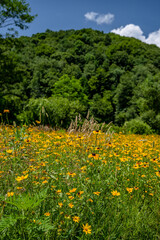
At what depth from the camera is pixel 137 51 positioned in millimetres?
46938

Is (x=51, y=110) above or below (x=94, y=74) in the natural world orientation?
below

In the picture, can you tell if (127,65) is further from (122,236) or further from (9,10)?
(122,236)

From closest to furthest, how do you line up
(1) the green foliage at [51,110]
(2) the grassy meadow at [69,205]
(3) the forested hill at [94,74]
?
1. (2) the grassy meadow at [69,205]
2. (1) the green foliage at [51,110]
3. (3) the forested hill at [94,74]

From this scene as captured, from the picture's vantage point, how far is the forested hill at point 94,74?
1162 inches

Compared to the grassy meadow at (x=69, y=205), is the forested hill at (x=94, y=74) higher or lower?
higher

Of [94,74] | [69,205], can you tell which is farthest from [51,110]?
[94,74]

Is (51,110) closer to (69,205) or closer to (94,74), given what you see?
(69,205)

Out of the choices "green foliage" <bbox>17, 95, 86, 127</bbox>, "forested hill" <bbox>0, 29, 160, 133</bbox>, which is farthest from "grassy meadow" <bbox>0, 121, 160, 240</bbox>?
"forested hill" <bbox>0, 29, 160, 133</bbox>

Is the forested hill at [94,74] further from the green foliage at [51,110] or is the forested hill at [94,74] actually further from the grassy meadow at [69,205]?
the grassy meadow at [69,205]

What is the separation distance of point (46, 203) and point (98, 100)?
3966cm

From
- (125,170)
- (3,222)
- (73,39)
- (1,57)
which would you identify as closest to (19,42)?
(1,57)

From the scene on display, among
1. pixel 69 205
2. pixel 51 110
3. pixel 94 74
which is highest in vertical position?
pixel 94 74

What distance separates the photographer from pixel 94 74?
4344cm

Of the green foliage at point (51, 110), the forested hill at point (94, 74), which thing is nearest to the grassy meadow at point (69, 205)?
the green foliage at point (51, 110)
